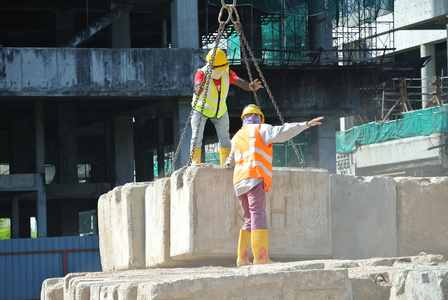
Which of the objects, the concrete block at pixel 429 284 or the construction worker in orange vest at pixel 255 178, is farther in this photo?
the construction worker in orange vest at pixel 255 178

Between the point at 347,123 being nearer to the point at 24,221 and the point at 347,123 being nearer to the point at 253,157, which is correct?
the point at 24,221

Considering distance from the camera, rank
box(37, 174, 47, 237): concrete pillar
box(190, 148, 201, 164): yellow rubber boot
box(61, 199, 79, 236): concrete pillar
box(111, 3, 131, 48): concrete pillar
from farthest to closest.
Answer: box(61, 199, 79, 236): concrete pillar < box(37, 174, 47, 237): concrete pillar < box(111, 3, 131, 48): concrete pillar < box(190, 148, 201, 164): yellow rubber boot

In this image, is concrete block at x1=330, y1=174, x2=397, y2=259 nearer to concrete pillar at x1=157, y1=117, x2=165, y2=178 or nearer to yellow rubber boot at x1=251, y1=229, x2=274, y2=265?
yellow rubber boot at x1=251, y1=229, x2=274, y2=265

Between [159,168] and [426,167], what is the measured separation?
39.1ft

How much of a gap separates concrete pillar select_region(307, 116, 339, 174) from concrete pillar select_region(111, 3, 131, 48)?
7.19 m

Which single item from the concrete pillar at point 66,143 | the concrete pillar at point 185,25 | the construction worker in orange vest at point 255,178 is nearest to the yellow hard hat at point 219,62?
the construction worker in orange vest at point 255,178

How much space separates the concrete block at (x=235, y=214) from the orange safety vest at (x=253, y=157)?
1.31 ft

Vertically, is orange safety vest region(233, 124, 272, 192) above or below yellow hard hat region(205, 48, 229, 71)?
below

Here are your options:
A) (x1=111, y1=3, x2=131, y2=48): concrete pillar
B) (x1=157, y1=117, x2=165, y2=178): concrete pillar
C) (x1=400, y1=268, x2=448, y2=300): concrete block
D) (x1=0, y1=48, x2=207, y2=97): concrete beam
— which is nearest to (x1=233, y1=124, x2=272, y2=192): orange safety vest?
(x1=400, y1=268, x2=448, y2=300): concrete block

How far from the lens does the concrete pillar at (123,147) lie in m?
32.4

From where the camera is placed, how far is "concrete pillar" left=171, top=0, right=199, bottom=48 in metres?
26.9

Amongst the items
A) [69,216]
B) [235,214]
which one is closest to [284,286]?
[235,214]

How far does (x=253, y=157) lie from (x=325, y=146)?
22.1 m

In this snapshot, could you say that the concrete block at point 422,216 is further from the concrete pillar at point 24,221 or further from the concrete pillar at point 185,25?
the concrete pillar at point 24,221
